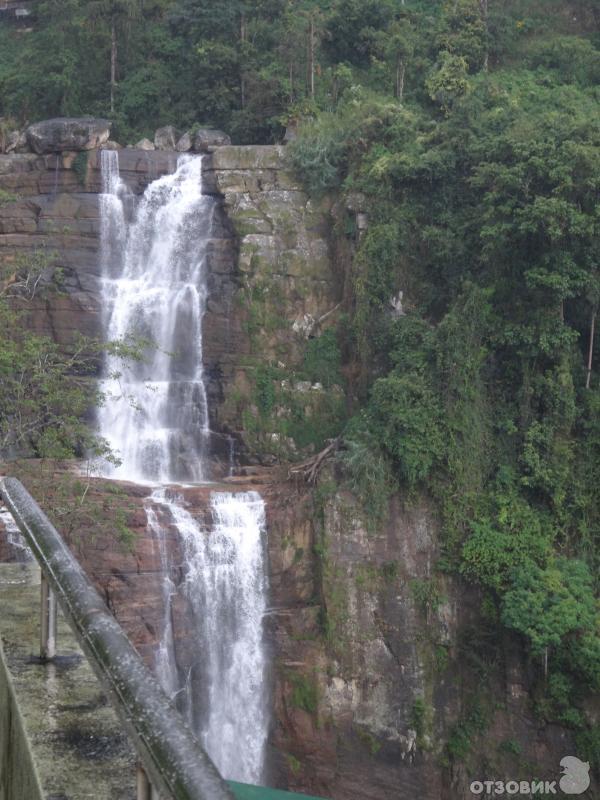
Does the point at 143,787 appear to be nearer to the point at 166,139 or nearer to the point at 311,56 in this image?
the point at 166,139

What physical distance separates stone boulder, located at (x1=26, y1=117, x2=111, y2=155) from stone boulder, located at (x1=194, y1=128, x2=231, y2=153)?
2430mm

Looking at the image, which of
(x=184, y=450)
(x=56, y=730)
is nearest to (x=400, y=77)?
(x=184, y=450)

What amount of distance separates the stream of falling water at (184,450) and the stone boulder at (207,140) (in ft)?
3.04

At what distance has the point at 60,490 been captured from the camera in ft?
47.6

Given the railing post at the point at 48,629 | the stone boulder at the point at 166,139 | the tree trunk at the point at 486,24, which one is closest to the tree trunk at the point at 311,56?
the stone boulder at the point at 166,139

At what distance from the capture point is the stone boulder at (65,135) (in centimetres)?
2295

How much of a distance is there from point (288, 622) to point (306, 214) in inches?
404

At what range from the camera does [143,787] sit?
1.68 metres

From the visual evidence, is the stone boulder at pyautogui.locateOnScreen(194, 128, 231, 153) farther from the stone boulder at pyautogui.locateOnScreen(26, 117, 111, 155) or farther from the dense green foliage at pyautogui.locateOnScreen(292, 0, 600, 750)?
the dense green foliage at pyautogui.locateOnScreen(292, 0, 600, 750)

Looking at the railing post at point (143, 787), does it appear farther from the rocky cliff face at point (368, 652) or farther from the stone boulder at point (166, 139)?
the stone boulder at point (166, 139)

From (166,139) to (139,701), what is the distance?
24892mm

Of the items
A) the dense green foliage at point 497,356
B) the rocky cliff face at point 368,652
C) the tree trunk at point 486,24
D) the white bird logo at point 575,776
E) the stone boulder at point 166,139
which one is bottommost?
the white bird logo at point 575,776

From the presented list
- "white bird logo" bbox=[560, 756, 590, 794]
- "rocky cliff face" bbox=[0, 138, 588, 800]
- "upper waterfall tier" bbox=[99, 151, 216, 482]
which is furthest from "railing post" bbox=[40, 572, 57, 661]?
"upper waterfall tier" bbox=[99, 151, 216, 482]

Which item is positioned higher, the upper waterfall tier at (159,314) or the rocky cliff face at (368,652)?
the upper waterfall tier at (159,314)
